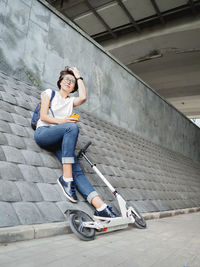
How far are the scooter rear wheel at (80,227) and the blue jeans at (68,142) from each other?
1.34ft

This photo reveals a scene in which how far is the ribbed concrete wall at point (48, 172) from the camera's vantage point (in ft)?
8.18

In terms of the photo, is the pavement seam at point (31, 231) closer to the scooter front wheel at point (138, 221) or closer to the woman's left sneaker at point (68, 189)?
Result: the woman's left sneaker at point (68, 189)

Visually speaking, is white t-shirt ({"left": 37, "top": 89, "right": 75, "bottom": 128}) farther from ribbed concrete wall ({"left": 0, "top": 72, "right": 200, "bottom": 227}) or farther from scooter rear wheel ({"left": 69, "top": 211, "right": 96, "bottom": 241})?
scooter rear wheel ({"left": 69, "top": 211, "right": 96, "bottom": 241})

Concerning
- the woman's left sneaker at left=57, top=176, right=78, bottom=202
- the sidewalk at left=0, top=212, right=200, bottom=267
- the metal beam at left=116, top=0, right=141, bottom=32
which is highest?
the metal beam at left=116, top=0, right=141, bottom=32

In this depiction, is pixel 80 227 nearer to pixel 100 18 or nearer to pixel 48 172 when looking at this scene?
pixel 48 172

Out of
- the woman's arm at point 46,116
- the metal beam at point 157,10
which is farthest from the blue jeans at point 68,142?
the metal beam at point 157,10

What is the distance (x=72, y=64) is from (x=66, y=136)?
398 centimetres

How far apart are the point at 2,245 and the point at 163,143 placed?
35.7 ft

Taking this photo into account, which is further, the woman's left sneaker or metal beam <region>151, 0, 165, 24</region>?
metal beam <region>151, 0, 165, 24</region>

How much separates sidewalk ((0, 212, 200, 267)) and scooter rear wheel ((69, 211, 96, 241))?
0.07m

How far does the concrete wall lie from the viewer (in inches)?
201

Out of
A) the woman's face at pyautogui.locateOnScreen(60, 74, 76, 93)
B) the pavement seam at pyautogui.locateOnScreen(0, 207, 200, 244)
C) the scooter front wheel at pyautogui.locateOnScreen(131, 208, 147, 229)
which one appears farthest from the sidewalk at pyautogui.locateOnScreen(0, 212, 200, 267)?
the woman's face at pyautogui.locateOnScreen(60, 74, 76, 93)

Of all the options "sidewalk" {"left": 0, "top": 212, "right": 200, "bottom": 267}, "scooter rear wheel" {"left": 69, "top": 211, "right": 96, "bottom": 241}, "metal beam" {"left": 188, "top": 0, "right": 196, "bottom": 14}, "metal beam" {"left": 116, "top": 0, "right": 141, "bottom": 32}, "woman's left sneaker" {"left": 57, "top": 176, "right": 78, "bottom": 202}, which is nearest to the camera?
"sidewalk" {"left": 0, "top": 212, "right": 200, "bottom": 267}

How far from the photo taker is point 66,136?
3109mm
